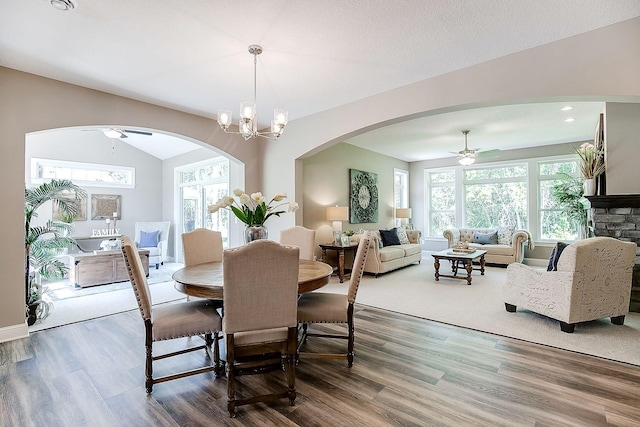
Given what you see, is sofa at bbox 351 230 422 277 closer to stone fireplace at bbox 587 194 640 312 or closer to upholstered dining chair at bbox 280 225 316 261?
upholstered dining chair at bbox 280 225 316 261

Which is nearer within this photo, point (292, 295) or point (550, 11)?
point (292, 295)

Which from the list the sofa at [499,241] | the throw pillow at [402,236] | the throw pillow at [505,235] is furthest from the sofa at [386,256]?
the throw pillow at [505,235]

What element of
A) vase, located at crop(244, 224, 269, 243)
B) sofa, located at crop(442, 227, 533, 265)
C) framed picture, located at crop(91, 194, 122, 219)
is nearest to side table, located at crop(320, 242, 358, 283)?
vase, located at crop(244, 224, 269, 243)

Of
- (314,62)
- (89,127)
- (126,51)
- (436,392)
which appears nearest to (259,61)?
(314,62)

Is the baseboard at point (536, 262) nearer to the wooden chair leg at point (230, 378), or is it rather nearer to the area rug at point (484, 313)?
the area rug at point (484, 313)

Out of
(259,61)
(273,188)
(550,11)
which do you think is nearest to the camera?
(550,11)

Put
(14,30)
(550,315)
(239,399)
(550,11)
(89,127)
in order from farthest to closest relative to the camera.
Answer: (89,127) < (550,315) < (14,30) < (550,11) < (239,399)

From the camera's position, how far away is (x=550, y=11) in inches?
90.3

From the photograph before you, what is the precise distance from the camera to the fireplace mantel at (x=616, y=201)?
3.69 metres

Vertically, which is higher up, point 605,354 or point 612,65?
point 612,65

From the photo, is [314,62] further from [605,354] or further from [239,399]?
[605,354]

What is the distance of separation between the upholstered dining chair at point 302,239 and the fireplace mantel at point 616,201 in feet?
12.3

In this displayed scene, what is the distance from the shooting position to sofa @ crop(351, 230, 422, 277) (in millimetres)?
5632

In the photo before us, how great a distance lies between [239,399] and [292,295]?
0.74 m
